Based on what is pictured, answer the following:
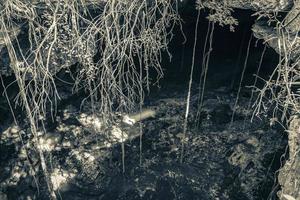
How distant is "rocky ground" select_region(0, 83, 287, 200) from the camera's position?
5082 mm

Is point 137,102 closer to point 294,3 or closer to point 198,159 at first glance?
point 198,159

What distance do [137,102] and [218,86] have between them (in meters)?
1.35

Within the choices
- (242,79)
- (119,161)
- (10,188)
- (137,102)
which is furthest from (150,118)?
(10,188)

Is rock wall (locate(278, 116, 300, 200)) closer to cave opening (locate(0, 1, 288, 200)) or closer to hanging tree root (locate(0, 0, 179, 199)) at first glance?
cave opening (locate(0, 1, 288, 200))

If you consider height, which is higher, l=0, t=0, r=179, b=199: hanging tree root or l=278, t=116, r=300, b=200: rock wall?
l=0, t=0, r=179, b=199: hanging tree root

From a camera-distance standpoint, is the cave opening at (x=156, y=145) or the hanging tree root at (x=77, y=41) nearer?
the hanging tree root at (x=77, y=41)

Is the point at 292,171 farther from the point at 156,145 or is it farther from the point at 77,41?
the point at 77,41

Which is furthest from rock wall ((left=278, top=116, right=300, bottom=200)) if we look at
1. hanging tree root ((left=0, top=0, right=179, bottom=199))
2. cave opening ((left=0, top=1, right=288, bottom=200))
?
hanging tree root ((left=0, top=0, right=179, bottom=199))

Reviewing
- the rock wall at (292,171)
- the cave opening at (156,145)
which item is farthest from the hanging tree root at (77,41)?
the rock wall at (292,171)

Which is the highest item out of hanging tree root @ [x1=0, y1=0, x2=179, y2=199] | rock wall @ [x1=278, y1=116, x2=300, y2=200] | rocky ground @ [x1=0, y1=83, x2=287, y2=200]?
hanging tree root @ [x1=0, y1=0, x2=179, y2=199]

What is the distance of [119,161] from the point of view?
5.47 meters

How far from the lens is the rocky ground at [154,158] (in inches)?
200

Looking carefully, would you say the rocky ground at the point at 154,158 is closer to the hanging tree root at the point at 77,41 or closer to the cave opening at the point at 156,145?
the cave opening at the point at 156,145

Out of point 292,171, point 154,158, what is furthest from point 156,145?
point 292,171
